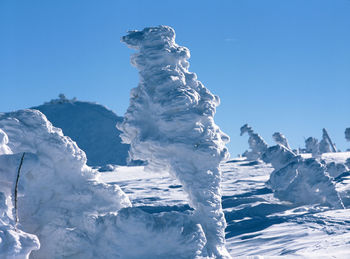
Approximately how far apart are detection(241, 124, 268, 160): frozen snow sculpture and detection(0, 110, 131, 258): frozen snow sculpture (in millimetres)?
33656

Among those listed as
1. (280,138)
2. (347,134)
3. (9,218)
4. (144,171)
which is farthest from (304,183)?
(347,134)

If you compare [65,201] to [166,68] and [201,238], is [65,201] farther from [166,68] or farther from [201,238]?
[166,68]

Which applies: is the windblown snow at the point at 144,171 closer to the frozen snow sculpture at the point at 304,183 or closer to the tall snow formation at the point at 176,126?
the tall snow formation at the point at 176,126

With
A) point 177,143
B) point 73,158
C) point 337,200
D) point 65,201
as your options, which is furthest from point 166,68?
point 337,200

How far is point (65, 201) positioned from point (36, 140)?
185cm

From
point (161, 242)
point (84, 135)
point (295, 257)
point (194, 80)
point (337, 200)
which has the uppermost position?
point (84, 135)

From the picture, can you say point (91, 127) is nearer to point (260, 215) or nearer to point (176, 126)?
point (260, 215)

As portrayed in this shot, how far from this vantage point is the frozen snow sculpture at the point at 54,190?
462 inches

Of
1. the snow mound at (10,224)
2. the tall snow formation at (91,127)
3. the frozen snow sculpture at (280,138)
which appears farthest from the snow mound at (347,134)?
the tall snow formation at (91,127)

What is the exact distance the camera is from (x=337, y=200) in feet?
82.7

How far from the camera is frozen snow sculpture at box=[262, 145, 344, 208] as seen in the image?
84.1 ft

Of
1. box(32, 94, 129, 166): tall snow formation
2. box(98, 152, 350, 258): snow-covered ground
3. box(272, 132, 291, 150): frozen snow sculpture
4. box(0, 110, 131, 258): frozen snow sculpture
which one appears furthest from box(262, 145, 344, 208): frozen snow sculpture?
box(32, 94, 129, 166): tall snow formation

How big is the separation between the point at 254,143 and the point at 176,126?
3448cm

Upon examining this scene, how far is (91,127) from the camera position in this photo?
94438 millimetres
